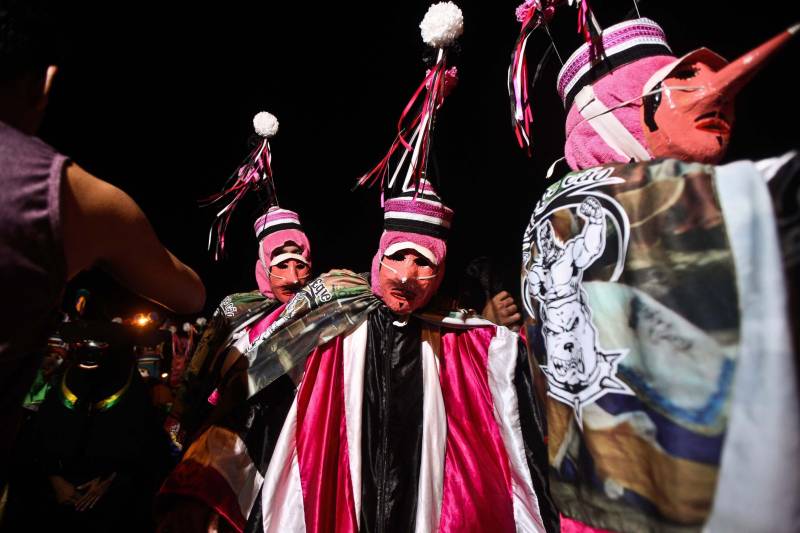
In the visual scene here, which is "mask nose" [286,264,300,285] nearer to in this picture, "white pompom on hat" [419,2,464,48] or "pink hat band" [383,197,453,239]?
"pink hat band" [383,197,453,239]

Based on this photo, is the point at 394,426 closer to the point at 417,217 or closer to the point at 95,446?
the point at 417,217

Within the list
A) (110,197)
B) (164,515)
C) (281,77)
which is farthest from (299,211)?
(110,197)

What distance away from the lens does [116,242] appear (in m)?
0.96

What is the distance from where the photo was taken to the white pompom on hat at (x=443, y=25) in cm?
177

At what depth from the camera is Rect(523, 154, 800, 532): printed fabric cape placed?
71cm

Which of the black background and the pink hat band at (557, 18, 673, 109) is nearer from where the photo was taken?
the pink hat band at (557, 18, 673, 109)

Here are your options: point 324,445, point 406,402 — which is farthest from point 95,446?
point 406,402

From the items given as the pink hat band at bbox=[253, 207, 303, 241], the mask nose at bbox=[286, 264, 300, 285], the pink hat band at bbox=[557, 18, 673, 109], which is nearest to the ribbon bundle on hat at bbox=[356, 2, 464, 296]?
the pink hat band at bbox=[557, 18, 673, 109]

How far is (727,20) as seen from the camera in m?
1.59

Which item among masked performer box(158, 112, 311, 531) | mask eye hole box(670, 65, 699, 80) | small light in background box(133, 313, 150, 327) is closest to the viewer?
mask eye hole box(670, 65, 699, 80)

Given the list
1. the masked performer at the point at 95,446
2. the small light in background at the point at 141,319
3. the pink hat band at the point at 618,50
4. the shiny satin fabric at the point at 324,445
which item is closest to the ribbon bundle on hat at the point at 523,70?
the pink hat band at the point at 618,50

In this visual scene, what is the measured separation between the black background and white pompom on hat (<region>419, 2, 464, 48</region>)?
0.64 meters

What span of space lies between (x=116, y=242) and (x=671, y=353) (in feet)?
3.75

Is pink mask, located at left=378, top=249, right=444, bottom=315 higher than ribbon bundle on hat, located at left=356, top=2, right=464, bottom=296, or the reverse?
ribbon bundle on hat, located at left=356, top=2, right=464, bottom=296
